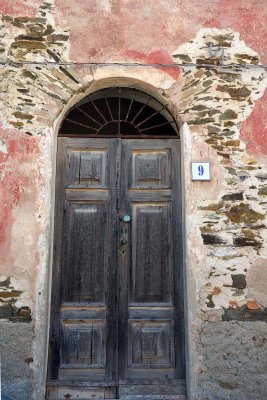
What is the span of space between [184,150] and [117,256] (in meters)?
1.16

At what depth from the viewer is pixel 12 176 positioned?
401cm

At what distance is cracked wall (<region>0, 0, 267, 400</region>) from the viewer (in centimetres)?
378

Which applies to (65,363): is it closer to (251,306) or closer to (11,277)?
(11,277)

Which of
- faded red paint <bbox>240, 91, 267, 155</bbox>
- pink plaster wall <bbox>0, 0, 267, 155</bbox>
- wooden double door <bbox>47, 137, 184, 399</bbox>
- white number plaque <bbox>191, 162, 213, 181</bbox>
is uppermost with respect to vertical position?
pink plaster wall <bbox>0, 0, 267, 155</bbox>

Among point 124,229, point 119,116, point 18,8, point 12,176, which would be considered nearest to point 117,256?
point 124,229

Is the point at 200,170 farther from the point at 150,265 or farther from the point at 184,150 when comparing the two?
the point at 150,265

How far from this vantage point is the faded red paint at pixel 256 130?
4.16 meters

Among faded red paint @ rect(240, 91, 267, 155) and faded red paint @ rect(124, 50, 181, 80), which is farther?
faded red paint @ rect(124, 50, 181, 80)

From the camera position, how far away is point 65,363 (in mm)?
3934

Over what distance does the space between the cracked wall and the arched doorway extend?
22 centimetres

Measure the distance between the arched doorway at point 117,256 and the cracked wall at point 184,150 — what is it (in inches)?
8.5

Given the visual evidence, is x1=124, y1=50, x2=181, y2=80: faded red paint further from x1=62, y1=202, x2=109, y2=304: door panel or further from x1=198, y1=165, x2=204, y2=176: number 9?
x1=62, y1=202, x2=109, y2=304: door panel

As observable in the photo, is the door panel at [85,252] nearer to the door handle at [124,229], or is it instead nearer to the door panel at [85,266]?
the door panel at [85,266]

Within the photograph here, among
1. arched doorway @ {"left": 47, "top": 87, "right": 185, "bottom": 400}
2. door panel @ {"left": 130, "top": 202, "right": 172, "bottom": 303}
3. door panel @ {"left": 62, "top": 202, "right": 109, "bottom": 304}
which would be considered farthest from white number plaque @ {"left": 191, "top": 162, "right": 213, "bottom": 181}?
door panel @ {"left": 62, "top": 202, "right": 109, "bottom": 304}
